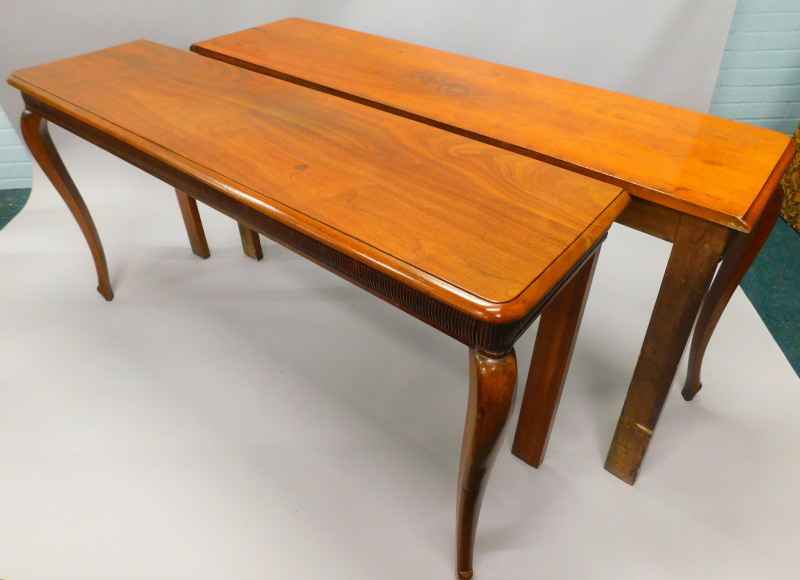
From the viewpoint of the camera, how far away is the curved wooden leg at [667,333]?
93cm

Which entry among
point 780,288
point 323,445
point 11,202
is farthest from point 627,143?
point 11,202

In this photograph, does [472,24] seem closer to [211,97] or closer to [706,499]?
[211,97]

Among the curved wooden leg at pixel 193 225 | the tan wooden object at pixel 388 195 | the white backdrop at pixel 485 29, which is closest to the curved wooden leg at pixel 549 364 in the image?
the tan wooden object at pixel 388 195

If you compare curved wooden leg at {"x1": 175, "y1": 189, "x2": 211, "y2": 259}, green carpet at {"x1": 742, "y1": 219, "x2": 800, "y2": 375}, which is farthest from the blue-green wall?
curved wooden leg at {"x1": 175, "y1": 189, "x2": 211, "y2": 259}

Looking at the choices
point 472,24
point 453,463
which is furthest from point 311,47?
point 453,463

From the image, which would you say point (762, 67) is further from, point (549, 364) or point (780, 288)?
point (549, 364)

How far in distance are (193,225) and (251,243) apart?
0.20 meters

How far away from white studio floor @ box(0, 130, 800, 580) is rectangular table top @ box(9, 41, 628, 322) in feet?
2.25

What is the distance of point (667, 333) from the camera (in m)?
1.04

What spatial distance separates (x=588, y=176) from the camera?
3.36ft

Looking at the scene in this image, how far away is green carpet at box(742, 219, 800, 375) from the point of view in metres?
1.76

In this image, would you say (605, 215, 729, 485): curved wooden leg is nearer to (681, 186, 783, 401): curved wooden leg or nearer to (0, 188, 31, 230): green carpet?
(681, 186, 783, 401): curved wooden leg

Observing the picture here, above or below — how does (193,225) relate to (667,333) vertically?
below

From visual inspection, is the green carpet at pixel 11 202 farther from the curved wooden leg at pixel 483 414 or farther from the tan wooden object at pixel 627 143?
the curved wooden leg at pixel 483 414
